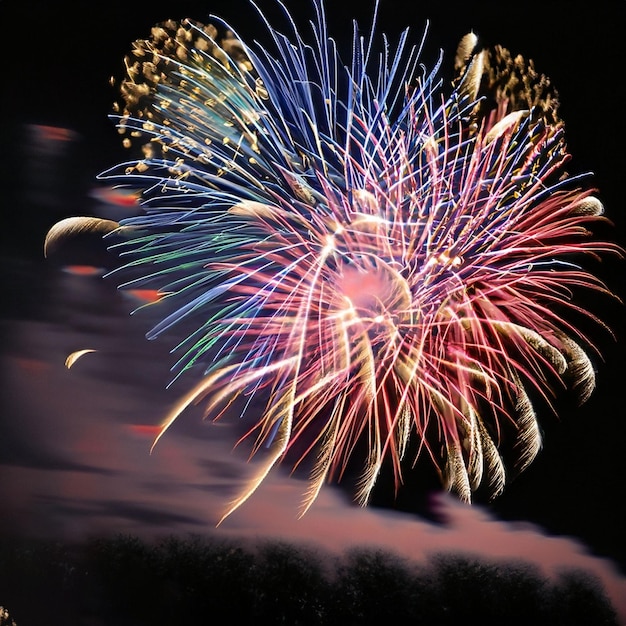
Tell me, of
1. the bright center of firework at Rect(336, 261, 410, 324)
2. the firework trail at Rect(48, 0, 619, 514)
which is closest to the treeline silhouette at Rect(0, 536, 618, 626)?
the firework trail at Rect(48, 0, 619, 514)

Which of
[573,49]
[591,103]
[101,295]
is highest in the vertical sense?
[573,49]

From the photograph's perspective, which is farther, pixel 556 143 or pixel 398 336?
pixel 556 143

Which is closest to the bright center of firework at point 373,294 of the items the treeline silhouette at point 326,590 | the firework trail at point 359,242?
the firework trail at point 359,242

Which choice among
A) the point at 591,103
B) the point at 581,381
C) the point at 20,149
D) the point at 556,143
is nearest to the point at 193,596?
the point at 581,381

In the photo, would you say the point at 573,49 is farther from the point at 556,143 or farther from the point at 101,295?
the point at 101,295

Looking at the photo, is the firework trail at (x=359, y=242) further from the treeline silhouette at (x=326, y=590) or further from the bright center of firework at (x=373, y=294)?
the treeline silhouette at (x=326, y=590)

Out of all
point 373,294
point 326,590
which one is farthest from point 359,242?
point 326,590

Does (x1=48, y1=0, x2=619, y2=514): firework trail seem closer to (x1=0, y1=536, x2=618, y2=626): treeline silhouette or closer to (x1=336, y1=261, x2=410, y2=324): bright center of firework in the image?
(x1=336, y1=261, x2=410, y2=324): bright center of firework
